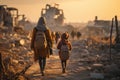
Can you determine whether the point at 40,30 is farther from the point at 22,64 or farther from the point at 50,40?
the point at 22,64

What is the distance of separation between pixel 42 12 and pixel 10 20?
1114 inches

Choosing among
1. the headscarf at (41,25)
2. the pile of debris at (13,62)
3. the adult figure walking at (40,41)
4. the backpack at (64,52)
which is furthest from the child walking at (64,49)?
the pile of debris at (13,62)

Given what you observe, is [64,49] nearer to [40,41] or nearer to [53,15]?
[40,41]

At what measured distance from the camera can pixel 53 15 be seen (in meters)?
72.5

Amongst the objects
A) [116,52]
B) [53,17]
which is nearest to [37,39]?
[116,52]

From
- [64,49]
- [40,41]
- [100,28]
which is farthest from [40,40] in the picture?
[100,28]

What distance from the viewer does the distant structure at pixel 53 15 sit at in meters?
71.5

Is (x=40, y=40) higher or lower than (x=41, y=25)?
lower

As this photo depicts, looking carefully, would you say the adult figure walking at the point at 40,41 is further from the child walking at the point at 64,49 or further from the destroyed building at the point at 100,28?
the destroyed building at the point at 100,28

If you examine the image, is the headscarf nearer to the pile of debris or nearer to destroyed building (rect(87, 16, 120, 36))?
the pile of debris

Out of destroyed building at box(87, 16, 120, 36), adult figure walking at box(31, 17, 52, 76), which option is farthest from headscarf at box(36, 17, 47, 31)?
destroyed building at box(87, 16, 120, 36)

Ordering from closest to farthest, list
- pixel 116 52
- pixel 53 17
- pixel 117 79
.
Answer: pixel 117 79 → pixel 116 52 → pixel 53 17

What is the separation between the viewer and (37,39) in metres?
10.8

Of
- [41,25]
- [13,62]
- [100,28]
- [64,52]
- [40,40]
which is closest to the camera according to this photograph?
[40,40]
